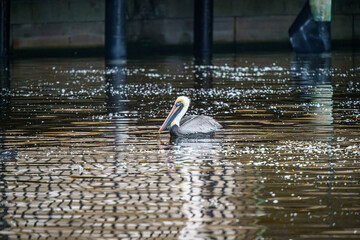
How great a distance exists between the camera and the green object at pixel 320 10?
1677 inches

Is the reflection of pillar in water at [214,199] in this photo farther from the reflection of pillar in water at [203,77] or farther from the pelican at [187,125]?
the reflection of pillar in water at [203,77]

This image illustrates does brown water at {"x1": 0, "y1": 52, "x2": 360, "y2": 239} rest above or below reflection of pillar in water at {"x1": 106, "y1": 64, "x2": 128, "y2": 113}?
below

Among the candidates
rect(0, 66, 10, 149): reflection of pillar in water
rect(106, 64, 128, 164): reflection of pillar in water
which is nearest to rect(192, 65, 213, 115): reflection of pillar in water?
A: rect(106, 64, 128, 164): reflection of pillar in water

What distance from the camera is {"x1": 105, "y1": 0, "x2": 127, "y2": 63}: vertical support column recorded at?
135ft

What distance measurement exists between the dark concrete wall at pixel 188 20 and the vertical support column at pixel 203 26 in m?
3.64

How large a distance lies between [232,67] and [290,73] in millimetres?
4552

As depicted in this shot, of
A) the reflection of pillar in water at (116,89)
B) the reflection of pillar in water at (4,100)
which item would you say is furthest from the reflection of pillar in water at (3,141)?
the reflection of pillar in water at (116,89)

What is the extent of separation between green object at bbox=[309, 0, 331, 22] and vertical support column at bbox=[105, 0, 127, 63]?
9.02 meters

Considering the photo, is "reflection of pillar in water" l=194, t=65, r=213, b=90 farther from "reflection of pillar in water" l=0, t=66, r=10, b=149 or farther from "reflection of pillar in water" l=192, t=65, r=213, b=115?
"reflection of pillar in water" l=0, t=66, r=10, b=149

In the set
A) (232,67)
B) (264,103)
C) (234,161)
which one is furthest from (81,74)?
(234,161)

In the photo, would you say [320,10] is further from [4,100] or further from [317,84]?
[4,100]

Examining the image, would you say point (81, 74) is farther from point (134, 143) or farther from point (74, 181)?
point (74, 181)

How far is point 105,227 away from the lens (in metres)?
8.14

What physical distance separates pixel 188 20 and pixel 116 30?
11.9 meters
